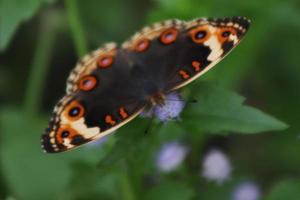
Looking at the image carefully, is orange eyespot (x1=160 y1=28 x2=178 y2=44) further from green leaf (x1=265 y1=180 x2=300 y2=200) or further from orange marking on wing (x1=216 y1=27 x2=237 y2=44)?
green leaf (x1=265 y1=180 x2=300 y2=200)

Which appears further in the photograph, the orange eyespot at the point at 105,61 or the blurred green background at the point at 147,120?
the orange eyespot at the point at 105,61

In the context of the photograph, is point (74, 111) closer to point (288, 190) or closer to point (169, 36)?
point (169, 36)

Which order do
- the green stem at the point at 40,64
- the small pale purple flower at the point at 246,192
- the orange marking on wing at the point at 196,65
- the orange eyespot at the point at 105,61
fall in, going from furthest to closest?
the green stem at the point at 40,64 < the small pale purple flower at the point at 246,192 < the orange eyespot at the point at 105,61 < the orange marking on wing at the point at 196,65

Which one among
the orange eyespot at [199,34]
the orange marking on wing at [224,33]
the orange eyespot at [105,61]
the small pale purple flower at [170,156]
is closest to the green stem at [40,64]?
the small pale purple flower at [170,156]

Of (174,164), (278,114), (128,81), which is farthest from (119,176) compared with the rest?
(278,114)

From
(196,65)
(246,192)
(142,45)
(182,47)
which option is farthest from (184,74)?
(246,192)

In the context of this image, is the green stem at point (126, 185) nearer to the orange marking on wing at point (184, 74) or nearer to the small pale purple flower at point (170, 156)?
the small pale purple flower at point (170, 156)

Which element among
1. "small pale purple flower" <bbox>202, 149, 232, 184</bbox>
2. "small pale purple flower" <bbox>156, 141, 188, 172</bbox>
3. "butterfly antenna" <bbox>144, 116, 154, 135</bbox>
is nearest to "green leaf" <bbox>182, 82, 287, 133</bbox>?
"butterfly antenna" <bbox>144, 116, 154, 135</bbox>
